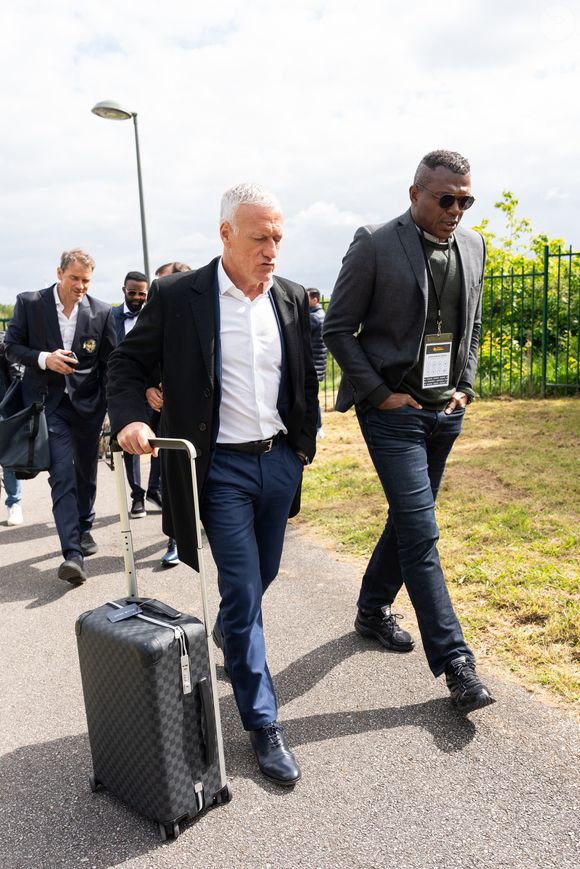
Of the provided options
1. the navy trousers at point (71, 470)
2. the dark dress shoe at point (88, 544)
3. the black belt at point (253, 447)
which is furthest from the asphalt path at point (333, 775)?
the dark dress shoe at point (88, 544)

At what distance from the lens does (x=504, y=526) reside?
5414 millimetres

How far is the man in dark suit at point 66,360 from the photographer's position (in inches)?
200

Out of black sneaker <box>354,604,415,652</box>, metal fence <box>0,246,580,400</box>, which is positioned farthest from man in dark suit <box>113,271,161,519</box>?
metal fence <box>0,246,580,400</box>

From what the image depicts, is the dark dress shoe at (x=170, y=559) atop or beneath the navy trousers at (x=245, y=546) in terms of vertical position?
beneath

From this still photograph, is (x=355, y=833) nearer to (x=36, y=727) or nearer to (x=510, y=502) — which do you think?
(x=36, y=727)

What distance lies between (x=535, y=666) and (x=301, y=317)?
1910 millimetres

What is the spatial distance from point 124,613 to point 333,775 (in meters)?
0.98

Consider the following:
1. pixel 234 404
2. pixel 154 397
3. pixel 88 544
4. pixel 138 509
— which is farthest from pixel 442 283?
pixel 138 509

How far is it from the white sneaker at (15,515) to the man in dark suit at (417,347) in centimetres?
423

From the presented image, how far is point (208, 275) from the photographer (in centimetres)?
281

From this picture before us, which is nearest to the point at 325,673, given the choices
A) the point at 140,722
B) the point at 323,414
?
the point at 140,722

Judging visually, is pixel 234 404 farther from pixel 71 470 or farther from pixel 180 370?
pixel 71 470

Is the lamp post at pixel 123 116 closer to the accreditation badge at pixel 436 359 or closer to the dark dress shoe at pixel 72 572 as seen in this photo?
the dark dress shoe at pixel 72 572

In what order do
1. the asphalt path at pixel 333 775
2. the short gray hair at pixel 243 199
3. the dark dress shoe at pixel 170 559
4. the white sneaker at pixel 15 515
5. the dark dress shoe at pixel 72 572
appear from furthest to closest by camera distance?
the white sneaker at pixel 15 515 → the dark dress shoe at pixel 170 559 → the dark dress shoe at pixel 72 572 → the short gray hair at pixel 243 199 → the asphalt path at pixel 333 775
